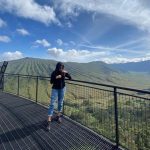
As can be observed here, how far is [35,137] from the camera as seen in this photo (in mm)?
6125

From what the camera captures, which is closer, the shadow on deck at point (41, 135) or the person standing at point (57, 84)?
the shadow on deck at point (41, 135)

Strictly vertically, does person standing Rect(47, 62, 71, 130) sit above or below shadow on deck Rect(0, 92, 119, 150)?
above

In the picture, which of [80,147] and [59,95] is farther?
[59,95]

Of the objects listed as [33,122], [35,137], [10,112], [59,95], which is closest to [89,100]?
[59,95]

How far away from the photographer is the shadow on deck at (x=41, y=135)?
18.2 ft

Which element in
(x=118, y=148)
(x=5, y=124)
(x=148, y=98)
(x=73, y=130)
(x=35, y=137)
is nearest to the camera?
(x=148, y=98)

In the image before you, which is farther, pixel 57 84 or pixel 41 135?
pixel 57 84

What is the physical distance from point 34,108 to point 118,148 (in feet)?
16.3

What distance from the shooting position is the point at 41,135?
247 inches

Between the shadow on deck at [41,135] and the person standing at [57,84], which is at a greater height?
the person standing at [57,84]

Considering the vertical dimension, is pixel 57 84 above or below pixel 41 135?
above

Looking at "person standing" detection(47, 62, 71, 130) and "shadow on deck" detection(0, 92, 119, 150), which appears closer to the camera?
"shadow on deck" detection(0, 92, 119, 150)

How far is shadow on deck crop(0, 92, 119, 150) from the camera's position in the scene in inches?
218

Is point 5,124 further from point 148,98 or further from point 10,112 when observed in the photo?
point 148,98
